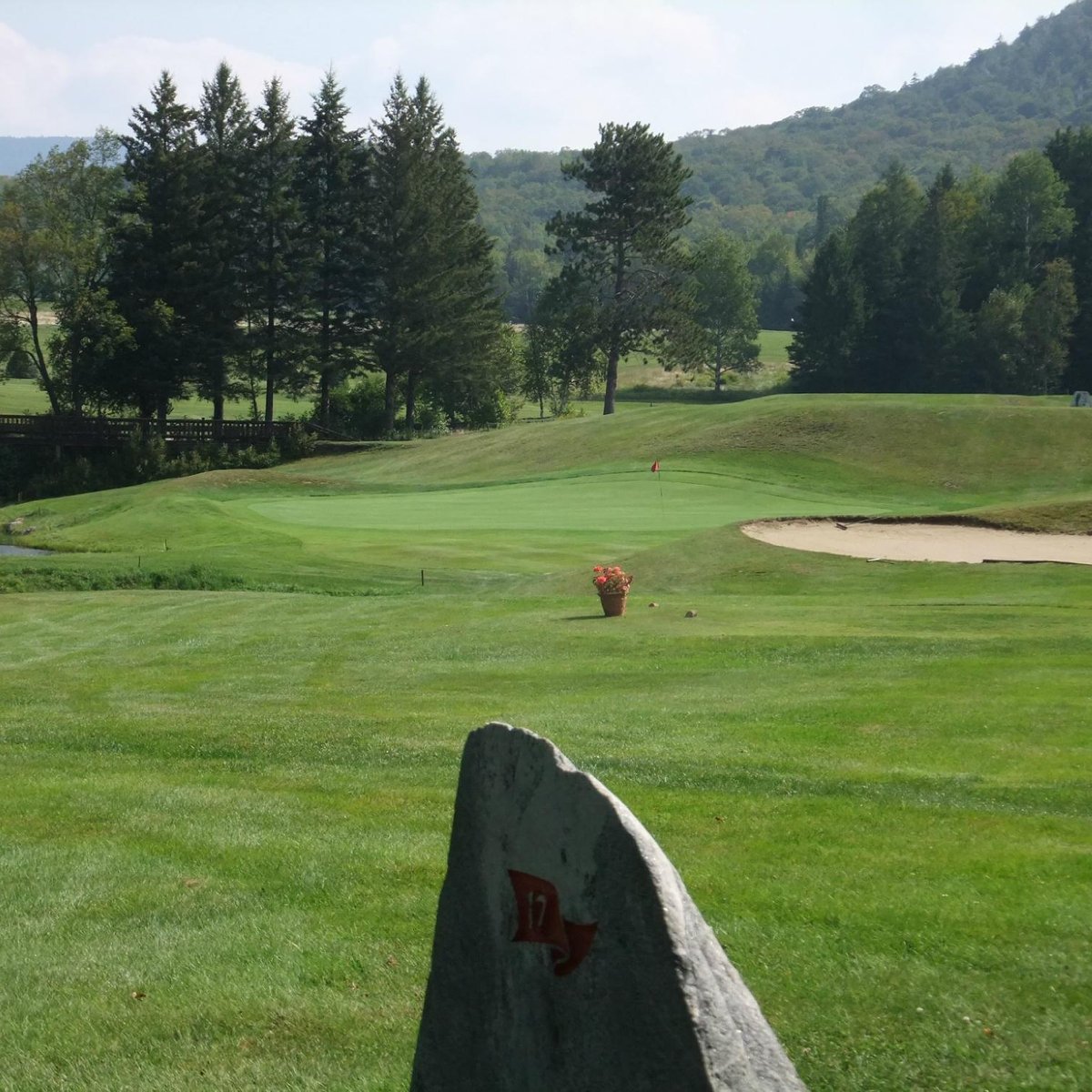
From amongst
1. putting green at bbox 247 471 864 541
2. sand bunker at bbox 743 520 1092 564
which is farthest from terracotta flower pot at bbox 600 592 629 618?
putting green at bbox 247 471 864 541

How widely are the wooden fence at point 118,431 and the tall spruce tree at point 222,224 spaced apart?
366 cm

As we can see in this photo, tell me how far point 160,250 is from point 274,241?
20.4ft

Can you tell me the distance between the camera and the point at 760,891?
23.8ft

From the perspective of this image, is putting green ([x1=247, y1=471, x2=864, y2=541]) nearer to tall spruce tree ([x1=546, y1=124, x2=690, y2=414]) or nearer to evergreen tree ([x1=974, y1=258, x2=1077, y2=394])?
tall spruce tree ([x1=546, y1=124, x2=690, y2=414])

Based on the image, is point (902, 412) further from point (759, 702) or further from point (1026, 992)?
point (1026, 992)

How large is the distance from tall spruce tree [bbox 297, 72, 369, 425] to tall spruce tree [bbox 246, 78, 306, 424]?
50.3 inches

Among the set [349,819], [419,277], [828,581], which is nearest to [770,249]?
[419,277]

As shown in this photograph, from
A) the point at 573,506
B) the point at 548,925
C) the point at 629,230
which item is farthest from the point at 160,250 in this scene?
the point at 548,925

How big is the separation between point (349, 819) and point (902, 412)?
149ft

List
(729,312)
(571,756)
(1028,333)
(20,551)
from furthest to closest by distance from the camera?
(729,312), (1028,333), (20,551), (571,756)

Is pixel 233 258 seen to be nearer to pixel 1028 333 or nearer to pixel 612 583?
pixel 1028 333

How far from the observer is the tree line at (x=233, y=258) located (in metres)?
67.0

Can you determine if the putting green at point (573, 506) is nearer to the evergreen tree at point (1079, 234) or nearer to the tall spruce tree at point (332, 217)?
the tall spruce tree at point (332, 217)

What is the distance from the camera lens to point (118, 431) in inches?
2562
